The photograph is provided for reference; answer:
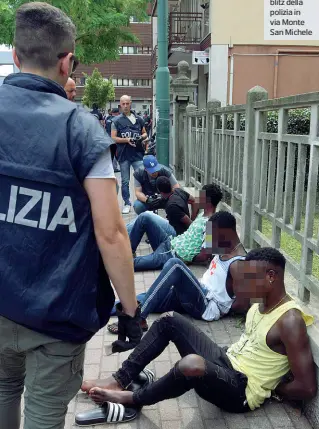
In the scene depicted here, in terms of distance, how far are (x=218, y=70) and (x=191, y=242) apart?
407 inches


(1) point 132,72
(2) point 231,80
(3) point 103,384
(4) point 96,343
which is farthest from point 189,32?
(1) point 132,72

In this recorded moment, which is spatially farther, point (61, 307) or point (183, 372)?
point (183, 372)

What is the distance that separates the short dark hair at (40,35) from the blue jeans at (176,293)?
2153 mm

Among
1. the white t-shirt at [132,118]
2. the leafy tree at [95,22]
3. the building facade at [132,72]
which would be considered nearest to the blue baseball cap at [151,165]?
the white t-shirt at [132,118]

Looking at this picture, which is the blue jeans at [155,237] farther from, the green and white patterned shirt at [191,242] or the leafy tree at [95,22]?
the leafy tree at [95,22]

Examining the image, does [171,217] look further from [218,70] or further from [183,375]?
[218,70]

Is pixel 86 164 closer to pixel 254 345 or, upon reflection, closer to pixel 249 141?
pixel 254 345

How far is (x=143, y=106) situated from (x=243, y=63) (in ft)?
136

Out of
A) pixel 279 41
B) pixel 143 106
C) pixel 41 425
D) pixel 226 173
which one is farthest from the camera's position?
pixel 143 106

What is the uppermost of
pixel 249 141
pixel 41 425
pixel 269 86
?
pixel 269 86

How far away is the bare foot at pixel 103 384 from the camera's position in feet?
9.26

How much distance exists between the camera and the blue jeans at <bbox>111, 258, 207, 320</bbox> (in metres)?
3.62

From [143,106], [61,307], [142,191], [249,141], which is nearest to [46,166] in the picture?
[61,307]

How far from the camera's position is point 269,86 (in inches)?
561
